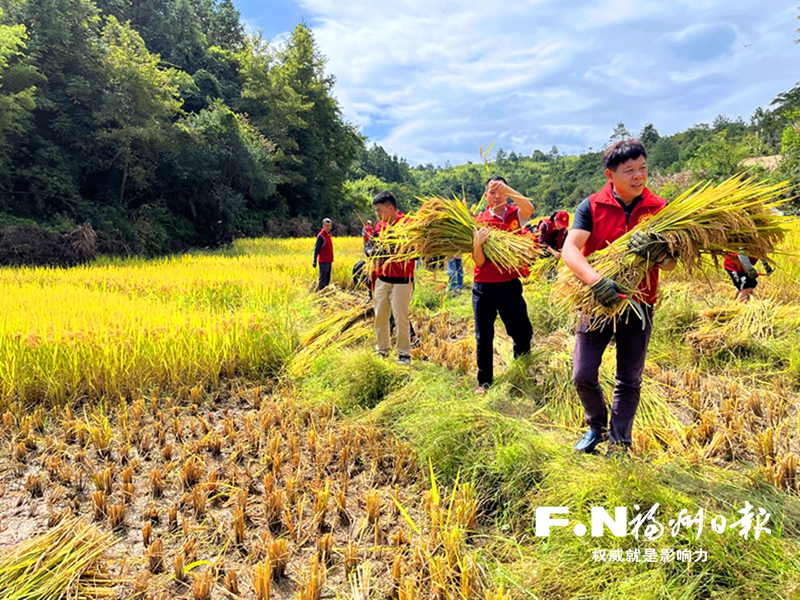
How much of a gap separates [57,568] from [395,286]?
106 inches

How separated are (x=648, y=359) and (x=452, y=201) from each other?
2.21 meters

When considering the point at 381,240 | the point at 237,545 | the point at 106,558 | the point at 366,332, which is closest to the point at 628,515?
the point at 237,545

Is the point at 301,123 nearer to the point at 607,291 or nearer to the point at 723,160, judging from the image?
the point at 723,160

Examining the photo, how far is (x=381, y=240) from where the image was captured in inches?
134

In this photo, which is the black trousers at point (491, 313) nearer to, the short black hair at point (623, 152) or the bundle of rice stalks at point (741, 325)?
the short black hair at point (623, 152)

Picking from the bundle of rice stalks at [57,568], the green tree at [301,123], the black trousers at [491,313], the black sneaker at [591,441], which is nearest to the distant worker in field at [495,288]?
the black trousers at [491,313]

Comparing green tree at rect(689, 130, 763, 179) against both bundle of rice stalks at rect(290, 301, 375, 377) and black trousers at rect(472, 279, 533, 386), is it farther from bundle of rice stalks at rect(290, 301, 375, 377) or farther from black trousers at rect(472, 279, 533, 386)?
black trousers at rect(472, 279, 533, 386)

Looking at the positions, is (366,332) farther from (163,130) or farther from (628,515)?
(163,130)

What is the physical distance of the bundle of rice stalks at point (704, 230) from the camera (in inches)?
72.2

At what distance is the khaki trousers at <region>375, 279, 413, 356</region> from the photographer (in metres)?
3.69

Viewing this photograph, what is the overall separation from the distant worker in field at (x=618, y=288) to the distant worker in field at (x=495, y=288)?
0.80 m

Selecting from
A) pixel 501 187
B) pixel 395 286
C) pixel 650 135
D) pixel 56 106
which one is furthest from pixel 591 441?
pixel 650 135

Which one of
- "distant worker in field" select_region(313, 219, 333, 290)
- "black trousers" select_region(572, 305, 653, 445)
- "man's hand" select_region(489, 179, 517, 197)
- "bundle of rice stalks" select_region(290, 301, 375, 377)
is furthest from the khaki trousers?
"distant worker in field" select_region(313, 219, 333, 290)

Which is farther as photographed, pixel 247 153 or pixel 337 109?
pixel 337 109
